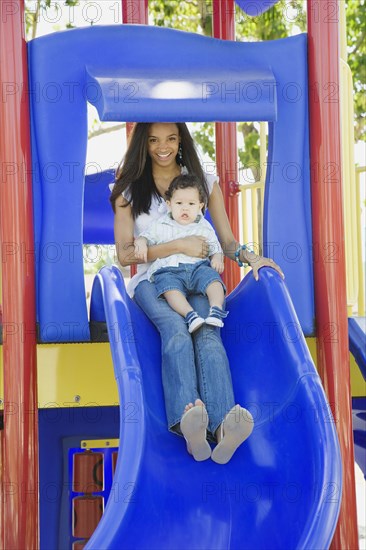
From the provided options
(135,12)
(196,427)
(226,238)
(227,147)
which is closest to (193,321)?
(196,427)

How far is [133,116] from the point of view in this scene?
3641 millimetres

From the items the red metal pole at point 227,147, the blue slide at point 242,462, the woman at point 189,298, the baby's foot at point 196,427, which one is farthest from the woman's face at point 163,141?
the red metal pole at point 227,147

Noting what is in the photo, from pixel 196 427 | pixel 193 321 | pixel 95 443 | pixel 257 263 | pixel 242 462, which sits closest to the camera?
pixel 196 427

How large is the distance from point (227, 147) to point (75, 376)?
206cm

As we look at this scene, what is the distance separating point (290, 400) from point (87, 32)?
5.98 feet

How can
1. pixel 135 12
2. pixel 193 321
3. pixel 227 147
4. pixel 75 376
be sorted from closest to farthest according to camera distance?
1. pixel 193 321
2. pixel 75 376
3. pixel 135 12
4. pixel 227 147

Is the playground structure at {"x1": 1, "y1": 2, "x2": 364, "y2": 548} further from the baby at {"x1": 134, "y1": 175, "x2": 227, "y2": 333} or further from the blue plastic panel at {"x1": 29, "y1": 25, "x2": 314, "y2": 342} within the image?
the baby at {"x1": 134, "y1": 175, "x2": 227, "y2": 333}

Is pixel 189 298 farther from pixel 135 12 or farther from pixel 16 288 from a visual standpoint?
pixel 135 12

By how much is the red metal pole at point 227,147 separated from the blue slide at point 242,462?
1.83 m

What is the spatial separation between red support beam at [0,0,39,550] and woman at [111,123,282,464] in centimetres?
42

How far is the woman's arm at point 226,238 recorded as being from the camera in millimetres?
3631

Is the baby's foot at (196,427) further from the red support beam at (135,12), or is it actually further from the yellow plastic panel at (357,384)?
the red support beam at (135,12)

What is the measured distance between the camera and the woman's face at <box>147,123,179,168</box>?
392 centimetres

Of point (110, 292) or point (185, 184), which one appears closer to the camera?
point (110, 292)
